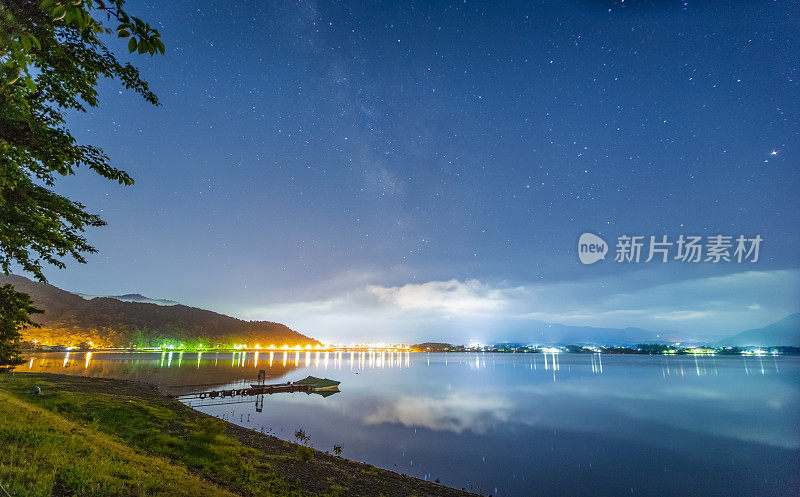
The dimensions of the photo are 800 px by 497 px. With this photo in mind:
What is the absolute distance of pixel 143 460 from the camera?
43.0 ft

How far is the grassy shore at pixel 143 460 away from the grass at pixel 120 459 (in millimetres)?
28

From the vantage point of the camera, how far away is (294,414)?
1993 inches

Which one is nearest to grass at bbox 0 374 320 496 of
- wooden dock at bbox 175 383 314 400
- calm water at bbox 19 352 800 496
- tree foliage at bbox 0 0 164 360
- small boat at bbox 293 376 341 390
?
tree foliage at bbox 0 0 164 360

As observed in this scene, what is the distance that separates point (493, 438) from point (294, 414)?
2757 cm

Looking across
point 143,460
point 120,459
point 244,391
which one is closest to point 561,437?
point 143,460

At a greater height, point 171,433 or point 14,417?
point 14,417

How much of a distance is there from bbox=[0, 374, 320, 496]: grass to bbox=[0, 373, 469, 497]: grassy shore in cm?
3

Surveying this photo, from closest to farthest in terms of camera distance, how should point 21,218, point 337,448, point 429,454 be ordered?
point 21,218 → point 337,448 → point 429,454

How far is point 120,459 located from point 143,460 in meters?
1.26

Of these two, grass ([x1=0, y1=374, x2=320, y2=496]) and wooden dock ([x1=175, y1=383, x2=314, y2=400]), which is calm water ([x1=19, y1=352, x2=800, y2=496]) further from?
grass ([x1=0, y1=374, x2=320, y2=496])

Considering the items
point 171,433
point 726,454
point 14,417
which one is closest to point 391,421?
point 171,433

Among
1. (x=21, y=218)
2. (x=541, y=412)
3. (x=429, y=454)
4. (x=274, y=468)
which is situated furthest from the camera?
→ (x=541, y=412)

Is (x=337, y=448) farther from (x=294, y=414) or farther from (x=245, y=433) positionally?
→ (x=294, y=414)

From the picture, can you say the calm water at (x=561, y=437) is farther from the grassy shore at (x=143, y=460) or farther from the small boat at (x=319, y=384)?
the grassy shore at (x=143, y=460)
